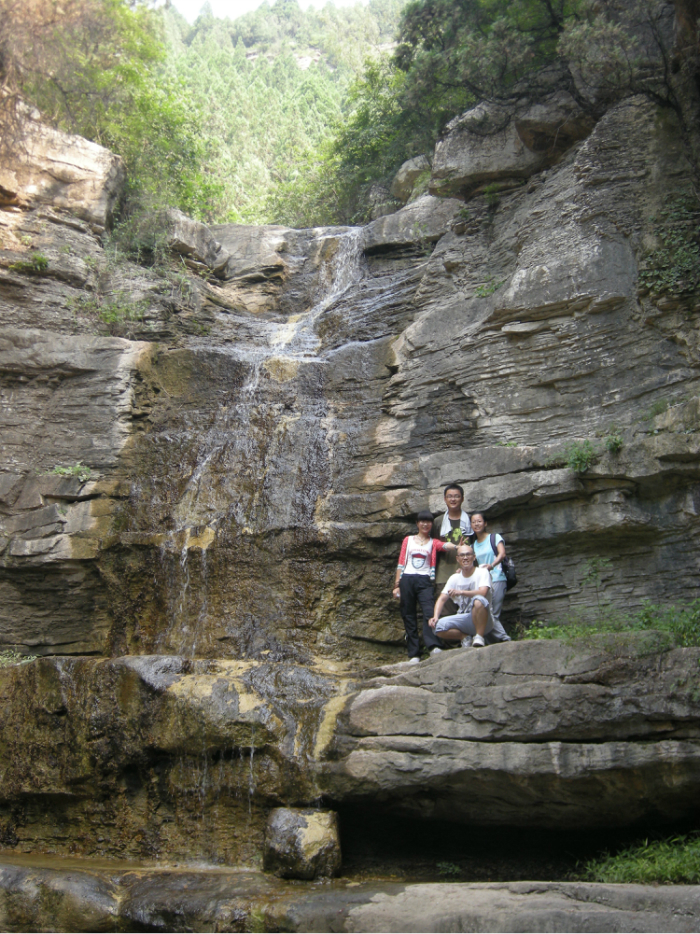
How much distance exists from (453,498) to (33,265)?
31.9 feet

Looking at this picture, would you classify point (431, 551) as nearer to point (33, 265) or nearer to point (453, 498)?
point (453, 498)

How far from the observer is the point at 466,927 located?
571cm

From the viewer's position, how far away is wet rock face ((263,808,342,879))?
7160mm

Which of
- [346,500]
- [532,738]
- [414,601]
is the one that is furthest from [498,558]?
[346,500]

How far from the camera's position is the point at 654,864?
21.9ft

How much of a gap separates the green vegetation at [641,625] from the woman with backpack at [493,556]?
49cm

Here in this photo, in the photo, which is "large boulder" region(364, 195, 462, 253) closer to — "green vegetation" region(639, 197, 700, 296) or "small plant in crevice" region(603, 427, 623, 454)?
"green vegetation" region(639, 197, 700, 296)

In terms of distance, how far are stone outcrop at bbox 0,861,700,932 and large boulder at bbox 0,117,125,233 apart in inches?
490

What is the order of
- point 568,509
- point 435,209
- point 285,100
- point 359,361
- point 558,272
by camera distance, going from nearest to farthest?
point 568,509 < point 558,272 < point 359,361 < point 435,209 < point 285,100

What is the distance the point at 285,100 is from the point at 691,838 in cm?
5137

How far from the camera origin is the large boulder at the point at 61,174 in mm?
14539

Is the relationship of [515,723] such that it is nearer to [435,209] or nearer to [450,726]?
[450,726]

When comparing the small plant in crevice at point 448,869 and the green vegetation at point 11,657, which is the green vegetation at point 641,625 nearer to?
the small plant in crevice at point 448,869

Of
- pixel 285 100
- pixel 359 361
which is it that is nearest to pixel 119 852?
pixel 359 361
